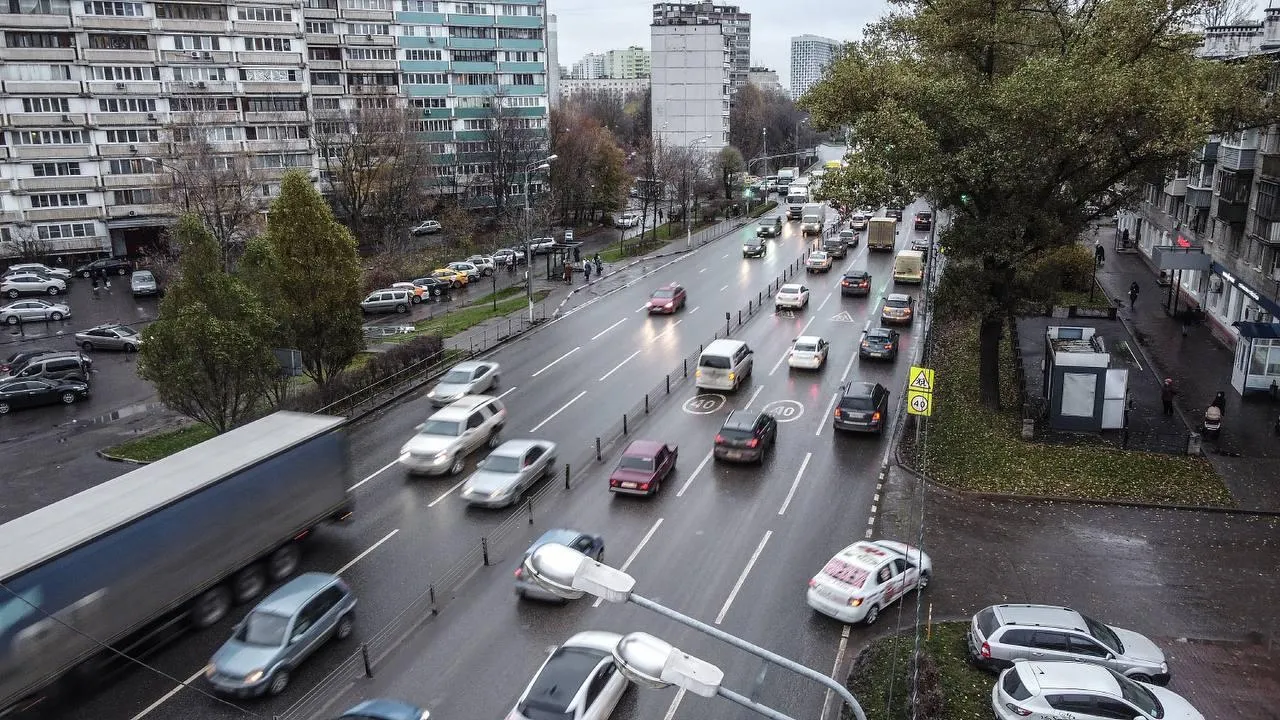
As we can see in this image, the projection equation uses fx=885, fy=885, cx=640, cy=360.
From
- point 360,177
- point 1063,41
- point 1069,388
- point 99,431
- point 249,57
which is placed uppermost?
point 249,57

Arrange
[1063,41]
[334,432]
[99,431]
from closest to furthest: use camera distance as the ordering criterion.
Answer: [334,432]
[1063,41]
[99,431]

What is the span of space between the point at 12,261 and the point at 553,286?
37.3m

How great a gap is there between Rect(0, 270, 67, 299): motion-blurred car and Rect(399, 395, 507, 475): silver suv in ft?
131

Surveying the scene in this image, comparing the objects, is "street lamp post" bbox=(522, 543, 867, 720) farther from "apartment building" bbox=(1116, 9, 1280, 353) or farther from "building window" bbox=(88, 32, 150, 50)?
"building window" bbox=(88, 32, 150, 50)

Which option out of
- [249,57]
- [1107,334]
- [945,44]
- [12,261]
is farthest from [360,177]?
[1107,334]

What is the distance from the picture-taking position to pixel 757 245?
65.5 meters

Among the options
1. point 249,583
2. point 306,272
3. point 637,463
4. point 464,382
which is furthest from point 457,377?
point 249,583

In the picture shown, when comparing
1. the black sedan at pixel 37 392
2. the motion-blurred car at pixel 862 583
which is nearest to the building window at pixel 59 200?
the black sedan at pixel 37 392

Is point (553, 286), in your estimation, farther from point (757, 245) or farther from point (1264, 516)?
point (1264, 516)

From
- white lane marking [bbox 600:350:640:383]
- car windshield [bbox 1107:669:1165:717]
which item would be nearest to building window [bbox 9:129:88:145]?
white lane marking [bbox 600:350:640:383]

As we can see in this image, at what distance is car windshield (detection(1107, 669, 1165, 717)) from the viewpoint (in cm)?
1479

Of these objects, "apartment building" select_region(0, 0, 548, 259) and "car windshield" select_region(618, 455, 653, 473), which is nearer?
"car windshield" select_region(618, 455, 653, 473)

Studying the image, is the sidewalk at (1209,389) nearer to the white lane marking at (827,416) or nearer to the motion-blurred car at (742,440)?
the white lane marking at (827,416)

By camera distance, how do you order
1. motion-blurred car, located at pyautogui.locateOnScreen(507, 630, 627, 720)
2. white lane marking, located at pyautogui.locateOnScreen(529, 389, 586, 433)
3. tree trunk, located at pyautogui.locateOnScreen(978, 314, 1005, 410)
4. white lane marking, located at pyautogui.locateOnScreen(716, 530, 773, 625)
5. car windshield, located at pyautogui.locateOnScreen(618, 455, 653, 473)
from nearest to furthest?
motion-blurred car, located at pyautogui.locateOnScreen(507, 630, 627, 720)
white lane marking, located at pyautogui.locateOnScreen(716, 530, 773, 625)
car windshield, located at pyautogui.locateOnScreen(618, 455, 653, 473)
white lane marking, located at pyautogui.locateOnScreen(529, 389, 586, 433)
tree trunk, located at pyautogui.locateOnScreen(978, 314, 1005, 410)
